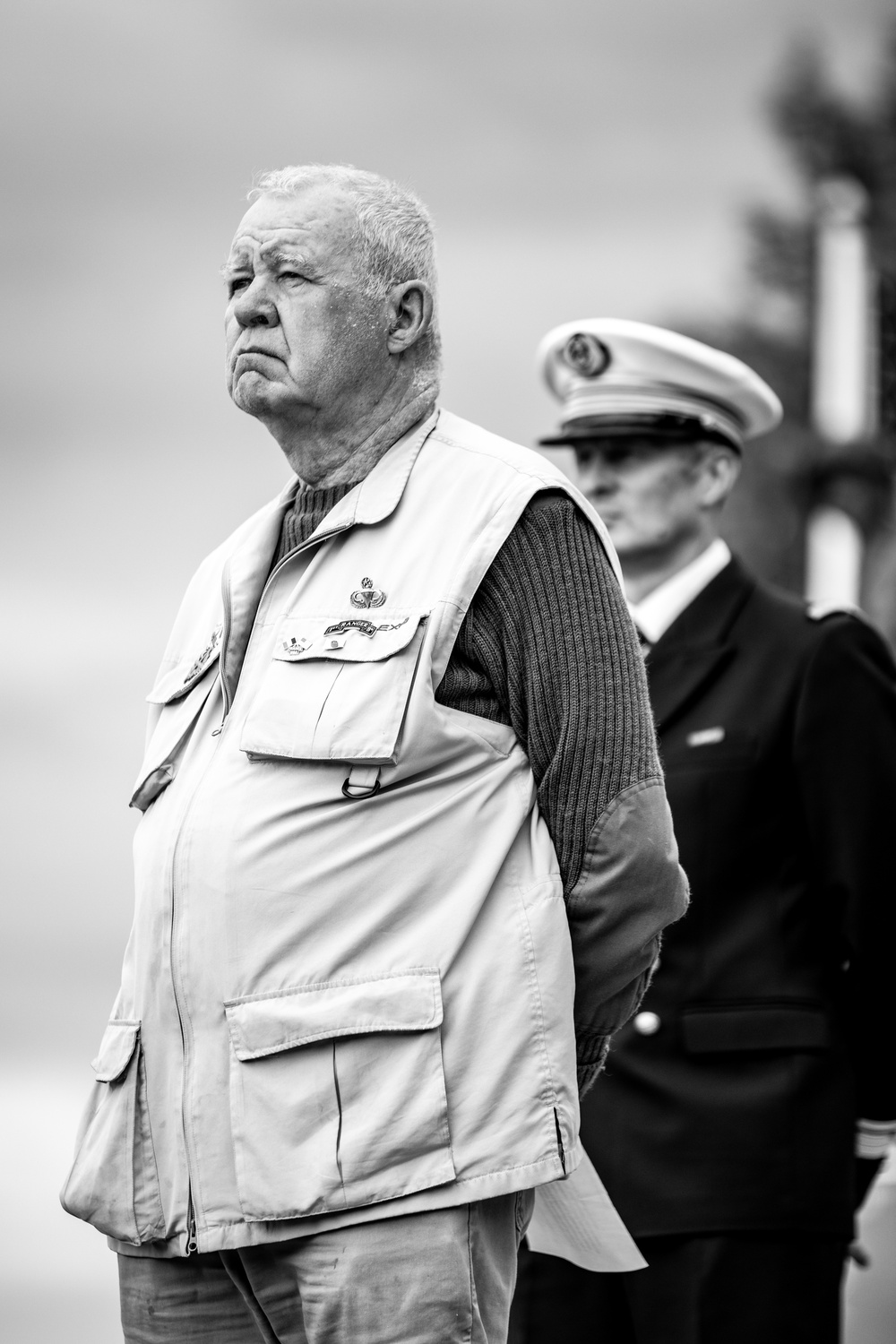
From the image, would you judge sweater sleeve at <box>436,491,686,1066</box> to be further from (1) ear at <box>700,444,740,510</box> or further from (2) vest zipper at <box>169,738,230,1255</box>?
(1) ear at <box>700,444,740,510</box>

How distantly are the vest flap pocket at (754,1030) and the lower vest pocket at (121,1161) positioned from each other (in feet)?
3.70

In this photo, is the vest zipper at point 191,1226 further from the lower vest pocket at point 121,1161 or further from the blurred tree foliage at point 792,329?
the blurred tree foliage at point 792,329

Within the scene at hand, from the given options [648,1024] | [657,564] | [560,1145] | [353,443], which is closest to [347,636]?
[353,443]

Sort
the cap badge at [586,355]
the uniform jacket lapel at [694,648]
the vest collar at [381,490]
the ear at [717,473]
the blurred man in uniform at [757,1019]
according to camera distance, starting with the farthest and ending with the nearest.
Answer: the cap badge at [586,355], the ear at [717,473], the uniform jacket lapel at [694,648], the blurred man in uniform at [757,1019], the vest collar at [381,490]

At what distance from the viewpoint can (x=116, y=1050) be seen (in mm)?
1896

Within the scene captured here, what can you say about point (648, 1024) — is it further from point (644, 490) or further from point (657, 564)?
point (644, 490)

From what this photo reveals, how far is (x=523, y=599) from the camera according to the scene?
190 cm

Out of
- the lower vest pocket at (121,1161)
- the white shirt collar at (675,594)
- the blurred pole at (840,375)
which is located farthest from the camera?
the blurred pole at (840,375)

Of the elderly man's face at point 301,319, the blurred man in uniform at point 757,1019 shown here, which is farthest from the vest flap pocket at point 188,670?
the blurred man in uniform at point 757,1019

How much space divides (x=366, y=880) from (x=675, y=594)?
1443 millimetres

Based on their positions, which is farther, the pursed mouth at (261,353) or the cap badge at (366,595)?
the pursed mouth at (261,353)

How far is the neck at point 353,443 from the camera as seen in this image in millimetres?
2053

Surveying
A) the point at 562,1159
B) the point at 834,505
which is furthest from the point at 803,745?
the point at 834,505

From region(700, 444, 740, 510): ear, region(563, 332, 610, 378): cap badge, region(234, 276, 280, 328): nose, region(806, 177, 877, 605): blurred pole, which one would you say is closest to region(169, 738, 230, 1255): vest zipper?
region(234, 276, 280, 328): nose
